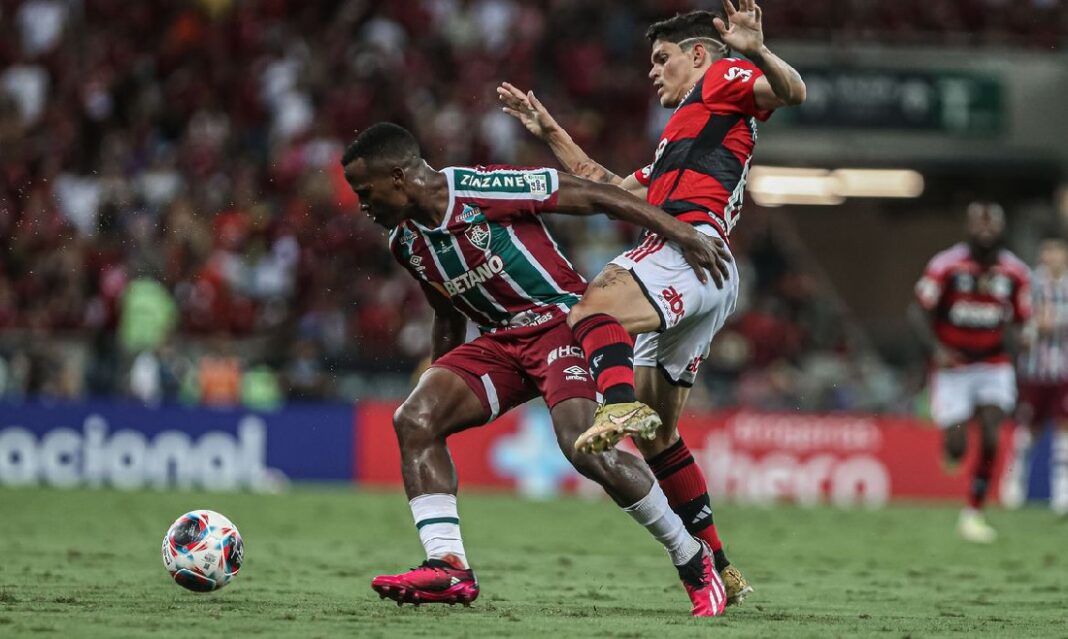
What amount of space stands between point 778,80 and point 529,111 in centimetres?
167

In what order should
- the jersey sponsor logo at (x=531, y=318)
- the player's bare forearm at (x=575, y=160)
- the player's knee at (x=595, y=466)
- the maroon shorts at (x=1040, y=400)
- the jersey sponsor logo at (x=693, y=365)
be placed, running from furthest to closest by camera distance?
the maroon shorts at (x=1040, y=400) < the player's bare forearm at (x=575, y=160) < the jersey sponsor logo at (x=693, y=365) < the jersey sponsor logo at (x=531, y=318) < the player's knee at (x=595, y=466)

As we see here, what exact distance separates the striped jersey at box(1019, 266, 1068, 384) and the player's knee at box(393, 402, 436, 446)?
38.7 feet

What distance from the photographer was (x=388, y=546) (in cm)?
1148

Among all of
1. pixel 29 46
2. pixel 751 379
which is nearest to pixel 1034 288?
pixel 751 379

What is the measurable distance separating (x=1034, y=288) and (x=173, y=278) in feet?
33.0

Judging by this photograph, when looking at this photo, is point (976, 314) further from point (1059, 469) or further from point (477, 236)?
point (477, 236)

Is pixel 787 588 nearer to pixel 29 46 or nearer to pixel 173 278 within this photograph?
pixel 173 278

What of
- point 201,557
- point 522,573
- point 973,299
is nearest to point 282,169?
point 973,299

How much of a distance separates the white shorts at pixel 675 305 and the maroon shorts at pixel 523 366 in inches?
16.4

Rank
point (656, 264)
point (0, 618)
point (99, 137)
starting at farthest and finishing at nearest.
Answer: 1. point (99, 137)
2. point (656, 264)
3. point (0, 618)

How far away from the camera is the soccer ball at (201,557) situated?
730 centimetres

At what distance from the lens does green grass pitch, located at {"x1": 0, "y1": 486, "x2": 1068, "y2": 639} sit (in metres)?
6.57

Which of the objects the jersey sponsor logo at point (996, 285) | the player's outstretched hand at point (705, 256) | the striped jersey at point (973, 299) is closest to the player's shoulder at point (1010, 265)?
the striped jersey at point (973, 299)

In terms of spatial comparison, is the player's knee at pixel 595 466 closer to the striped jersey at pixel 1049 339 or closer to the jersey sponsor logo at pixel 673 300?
the jersey sponsor logo at pixel 673 300
